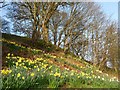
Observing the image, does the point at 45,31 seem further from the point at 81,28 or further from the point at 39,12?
the point at 81,28

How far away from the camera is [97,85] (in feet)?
19.6

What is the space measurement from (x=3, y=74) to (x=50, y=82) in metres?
0.93

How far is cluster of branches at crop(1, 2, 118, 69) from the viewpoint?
1903 cm

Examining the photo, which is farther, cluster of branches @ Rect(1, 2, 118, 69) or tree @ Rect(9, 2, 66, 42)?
cluster of branches @ Rect(1, 2, 118, 69)

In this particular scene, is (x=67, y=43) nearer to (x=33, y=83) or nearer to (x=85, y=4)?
(x=85, y=4)

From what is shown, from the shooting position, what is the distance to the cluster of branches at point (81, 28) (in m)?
19.0

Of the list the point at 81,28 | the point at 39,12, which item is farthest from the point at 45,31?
the point at 81,28

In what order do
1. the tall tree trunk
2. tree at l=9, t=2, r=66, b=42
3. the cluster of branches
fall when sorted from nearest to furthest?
tree at l=9, t=2, r=66, b=42 < the tall tree trunk < the cluster of branches

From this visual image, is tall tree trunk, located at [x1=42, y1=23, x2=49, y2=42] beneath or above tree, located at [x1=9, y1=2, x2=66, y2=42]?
beneath

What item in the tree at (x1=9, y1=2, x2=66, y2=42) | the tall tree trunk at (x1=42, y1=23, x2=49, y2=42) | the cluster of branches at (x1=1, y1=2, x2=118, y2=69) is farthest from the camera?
the cluster of branches at (x1=1, y1=2, x2=118, y2=69)

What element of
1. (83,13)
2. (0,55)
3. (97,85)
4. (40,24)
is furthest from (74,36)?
(97,85)

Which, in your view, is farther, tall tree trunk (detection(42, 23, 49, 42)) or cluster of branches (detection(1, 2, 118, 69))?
cluster of branches (detection(1, 2, 118, 69))

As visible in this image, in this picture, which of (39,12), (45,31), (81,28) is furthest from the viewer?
(81,28)

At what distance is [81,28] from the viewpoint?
2009 centimetres
